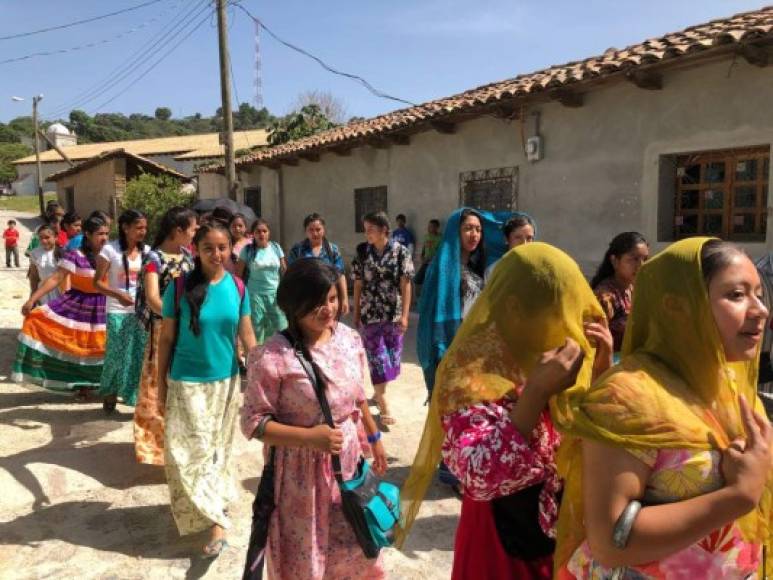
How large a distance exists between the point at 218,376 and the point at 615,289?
7.03ft

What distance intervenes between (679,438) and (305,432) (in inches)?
44.8

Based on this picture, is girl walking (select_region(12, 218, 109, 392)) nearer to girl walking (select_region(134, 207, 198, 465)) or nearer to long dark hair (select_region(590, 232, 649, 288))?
girl walking (select_region(134, 207, 198, 465))

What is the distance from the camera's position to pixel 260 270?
19.1ft

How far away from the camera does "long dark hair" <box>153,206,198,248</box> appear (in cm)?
389

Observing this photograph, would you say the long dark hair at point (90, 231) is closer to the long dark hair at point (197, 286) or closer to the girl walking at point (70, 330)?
the girl walking at point (70, 330)

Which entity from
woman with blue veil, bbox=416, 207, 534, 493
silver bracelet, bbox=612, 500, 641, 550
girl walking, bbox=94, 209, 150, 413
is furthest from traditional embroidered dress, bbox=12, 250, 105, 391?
silver bracelet, bbox=612, 500, 641, 550

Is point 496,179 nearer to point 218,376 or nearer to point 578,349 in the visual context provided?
point 218,376

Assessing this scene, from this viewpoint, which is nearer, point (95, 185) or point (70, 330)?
point (70, 330)

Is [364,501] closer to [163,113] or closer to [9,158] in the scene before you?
[9,158]

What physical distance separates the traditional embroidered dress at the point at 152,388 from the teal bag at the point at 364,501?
200cm

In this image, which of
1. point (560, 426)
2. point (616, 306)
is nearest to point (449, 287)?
point (616, 306)

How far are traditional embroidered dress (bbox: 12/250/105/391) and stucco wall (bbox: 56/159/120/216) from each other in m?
17.6

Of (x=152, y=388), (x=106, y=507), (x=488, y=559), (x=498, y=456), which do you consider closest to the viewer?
(x=498, y=456)

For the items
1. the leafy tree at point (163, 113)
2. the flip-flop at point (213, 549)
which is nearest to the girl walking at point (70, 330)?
the flip-flop at point (213, 549)
